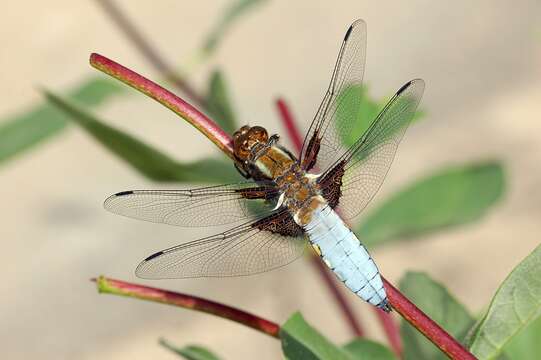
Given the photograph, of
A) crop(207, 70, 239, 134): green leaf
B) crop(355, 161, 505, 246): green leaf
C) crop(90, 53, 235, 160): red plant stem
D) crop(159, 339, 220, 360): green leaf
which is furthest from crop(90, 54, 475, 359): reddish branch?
crop(355, 161, 505, 246): green leaf

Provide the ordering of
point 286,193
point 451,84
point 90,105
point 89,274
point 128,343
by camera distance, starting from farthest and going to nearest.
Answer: point 451,84 → point 89,274 → point 128,343 → point 90,105 → point 286,193

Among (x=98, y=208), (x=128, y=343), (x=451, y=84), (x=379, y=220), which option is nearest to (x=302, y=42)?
(x=451, y=84)

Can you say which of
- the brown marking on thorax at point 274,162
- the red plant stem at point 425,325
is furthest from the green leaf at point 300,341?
the brown marking on thorax at point 274,162

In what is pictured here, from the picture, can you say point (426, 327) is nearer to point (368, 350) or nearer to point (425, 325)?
point (425, 325)

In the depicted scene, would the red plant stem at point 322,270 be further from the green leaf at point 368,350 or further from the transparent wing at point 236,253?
the green leaf at point 368,350

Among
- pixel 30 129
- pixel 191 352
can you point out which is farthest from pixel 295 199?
pixel 30 129

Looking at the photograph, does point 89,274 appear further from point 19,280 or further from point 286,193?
point 286,193
